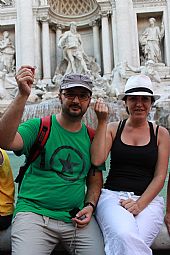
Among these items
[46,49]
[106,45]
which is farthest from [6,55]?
[106,45]

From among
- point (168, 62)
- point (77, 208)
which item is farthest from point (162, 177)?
point (168, 62)

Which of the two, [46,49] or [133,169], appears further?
[46,49]

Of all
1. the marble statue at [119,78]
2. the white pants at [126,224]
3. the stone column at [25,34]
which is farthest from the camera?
the stone column at [25,34]

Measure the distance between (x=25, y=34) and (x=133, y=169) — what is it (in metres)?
16.0

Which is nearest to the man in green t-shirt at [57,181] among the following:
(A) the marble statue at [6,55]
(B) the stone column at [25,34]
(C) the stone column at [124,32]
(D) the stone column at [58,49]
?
(C) the stone column at [124,32]

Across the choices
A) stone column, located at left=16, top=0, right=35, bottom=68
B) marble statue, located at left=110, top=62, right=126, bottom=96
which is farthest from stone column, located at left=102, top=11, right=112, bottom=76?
stone column, located at left=16, top=0, right=35, bottom=68

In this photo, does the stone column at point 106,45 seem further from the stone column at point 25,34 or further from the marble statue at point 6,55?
the marble statue at point 6,55

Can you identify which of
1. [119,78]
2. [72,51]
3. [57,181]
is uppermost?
[72,51]

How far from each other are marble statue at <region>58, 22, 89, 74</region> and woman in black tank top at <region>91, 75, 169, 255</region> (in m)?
13.6

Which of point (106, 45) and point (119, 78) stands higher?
point (106, 45)

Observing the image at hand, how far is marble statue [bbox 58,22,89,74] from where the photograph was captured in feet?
52.6

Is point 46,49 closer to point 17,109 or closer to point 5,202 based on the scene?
point 5,202

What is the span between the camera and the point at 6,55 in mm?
17641

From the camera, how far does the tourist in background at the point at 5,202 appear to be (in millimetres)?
2258
